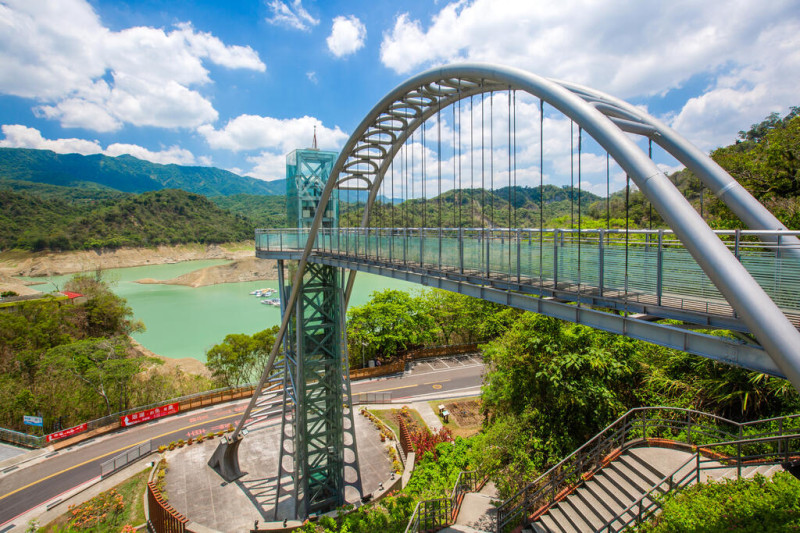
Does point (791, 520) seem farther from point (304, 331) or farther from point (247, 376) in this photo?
point (247, 376)

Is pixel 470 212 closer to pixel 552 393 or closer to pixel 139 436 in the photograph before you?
pixel 139 436

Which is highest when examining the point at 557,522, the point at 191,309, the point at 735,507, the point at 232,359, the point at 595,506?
the point at 735,507

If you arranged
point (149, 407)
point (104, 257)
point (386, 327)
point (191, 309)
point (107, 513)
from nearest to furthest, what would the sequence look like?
1. point (107, 513)
2. point (149, 407)
3. point (386, 327)
4. point (191, 309)
5. point (104, 257)

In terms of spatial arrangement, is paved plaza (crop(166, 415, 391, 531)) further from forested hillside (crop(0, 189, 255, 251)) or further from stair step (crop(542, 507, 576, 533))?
forested hillside (crop(0, 189, 255, 251))

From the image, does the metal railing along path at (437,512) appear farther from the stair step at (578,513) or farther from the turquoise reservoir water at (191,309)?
the turquoise reservoir water at (191,309)

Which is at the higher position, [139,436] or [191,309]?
[139,436]

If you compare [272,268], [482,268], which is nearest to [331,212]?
[482,268]

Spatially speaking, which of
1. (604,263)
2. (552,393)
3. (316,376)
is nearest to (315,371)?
(316,376)
